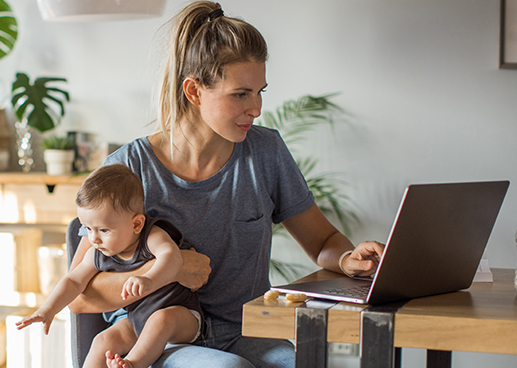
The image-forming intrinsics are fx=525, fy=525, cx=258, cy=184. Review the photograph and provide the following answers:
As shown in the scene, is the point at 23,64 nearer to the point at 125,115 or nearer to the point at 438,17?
the point at 125,115

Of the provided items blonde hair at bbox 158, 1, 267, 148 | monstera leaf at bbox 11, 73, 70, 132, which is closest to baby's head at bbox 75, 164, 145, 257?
blonde hair at bbox 158, 1, 267, 148

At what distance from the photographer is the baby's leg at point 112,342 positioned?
1126 millimetres

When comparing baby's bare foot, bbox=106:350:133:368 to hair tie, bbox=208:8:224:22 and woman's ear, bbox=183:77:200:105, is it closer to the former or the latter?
woman's ear, bbox=183:77:200:105

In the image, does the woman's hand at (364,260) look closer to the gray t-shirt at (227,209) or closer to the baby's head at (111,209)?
the gray t-shirt at (227,209)

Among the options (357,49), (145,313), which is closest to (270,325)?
(145,313)

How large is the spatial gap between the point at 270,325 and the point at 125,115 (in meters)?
1.96

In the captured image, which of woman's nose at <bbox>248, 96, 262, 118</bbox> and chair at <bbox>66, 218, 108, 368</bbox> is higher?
woman's nose at <bbox>248, 96, 262, 118</bbox>

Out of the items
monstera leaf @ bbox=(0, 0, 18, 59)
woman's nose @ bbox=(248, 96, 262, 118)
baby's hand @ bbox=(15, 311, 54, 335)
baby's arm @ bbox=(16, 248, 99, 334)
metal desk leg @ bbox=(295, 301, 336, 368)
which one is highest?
monstera leaf @ bbox=(0, 0, 18, 59)

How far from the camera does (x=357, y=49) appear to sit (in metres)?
2.30

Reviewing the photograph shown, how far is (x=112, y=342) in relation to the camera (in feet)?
3.80

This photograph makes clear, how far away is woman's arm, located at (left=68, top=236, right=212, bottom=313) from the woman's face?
0.31 metres

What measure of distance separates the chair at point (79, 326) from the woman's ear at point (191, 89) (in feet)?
1.37

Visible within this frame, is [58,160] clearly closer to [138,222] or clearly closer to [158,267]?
[138,222]

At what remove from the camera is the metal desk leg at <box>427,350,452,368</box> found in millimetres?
1217
